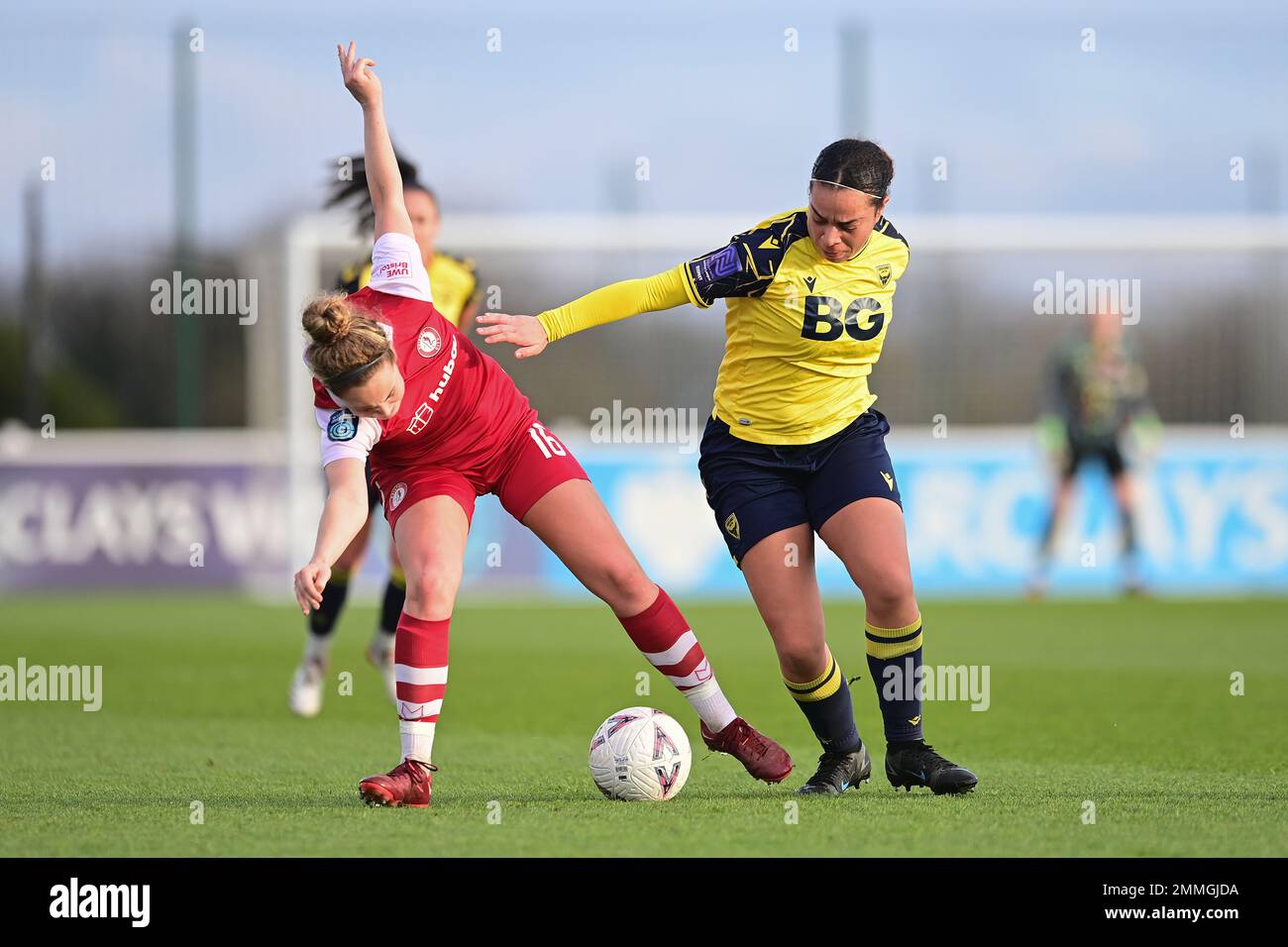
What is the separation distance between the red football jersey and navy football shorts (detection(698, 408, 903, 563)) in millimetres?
731

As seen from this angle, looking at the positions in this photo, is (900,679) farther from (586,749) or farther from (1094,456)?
(1094,456)

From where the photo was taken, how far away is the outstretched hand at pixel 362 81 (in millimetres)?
5723

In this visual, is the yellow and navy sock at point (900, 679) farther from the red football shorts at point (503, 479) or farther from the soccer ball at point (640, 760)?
the red football shorts at point (503, 479)

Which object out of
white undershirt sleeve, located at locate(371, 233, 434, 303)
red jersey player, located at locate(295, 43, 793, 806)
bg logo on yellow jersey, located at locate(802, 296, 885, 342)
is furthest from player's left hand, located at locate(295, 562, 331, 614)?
bg logo on yellow jersey, located at locate(802, 296, 885, 342)

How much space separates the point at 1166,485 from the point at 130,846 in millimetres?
13241

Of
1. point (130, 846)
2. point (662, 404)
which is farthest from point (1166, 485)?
point (130, 846)

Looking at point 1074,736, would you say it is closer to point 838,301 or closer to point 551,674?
point 838,301

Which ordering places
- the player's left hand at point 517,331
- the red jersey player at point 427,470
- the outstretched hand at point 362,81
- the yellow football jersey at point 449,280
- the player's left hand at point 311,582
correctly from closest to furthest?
the player's left hand at point 311,582 < the red jersey player at point 427,470 < the player's left hand at point 517,331 < the outstretched hand at point 362,81 < the yellow football jersey at point 449,280

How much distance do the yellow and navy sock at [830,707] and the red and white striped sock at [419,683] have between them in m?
1.17

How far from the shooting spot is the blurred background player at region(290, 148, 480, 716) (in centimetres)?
798

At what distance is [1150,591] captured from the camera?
51.8ft

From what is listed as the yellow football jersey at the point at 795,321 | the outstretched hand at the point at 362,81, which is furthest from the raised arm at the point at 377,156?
the yellow football jersey at the point at 795,321

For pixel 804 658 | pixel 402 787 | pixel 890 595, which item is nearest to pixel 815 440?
pixel 890 595

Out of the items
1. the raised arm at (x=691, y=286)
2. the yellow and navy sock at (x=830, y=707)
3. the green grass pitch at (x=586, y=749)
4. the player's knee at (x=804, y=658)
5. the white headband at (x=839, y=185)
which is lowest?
the green grass pitch at (x=586, y=749)
